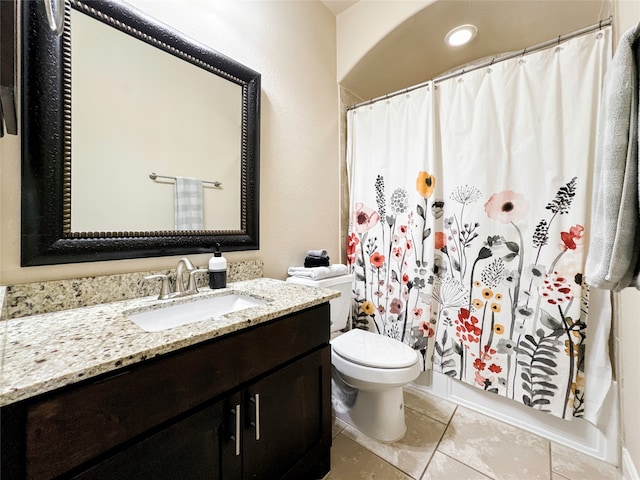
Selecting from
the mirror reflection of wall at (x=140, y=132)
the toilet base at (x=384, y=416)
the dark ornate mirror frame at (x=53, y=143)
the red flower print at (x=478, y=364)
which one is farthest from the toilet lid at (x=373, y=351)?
the dark ornate mirror frame at (x=53, y=143)

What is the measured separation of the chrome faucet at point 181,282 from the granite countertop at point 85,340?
70 millimetres

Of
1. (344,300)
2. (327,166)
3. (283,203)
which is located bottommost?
(344,300)

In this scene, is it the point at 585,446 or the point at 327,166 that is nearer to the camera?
the point at 585,446

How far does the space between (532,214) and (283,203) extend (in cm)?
132

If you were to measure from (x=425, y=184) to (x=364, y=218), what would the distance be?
0.47 meters

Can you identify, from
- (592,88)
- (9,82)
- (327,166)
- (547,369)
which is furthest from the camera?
(327,166)

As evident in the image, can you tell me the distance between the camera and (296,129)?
1.70m

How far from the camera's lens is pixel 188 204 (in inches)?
48.1

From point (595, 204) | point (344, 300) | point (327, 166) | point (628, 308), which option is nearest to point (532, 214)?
point (628, 308)

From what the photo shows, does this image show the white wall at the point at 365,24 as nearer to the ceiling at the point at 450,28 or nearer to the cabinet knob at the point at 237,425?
the ceiling at the point at 450,28

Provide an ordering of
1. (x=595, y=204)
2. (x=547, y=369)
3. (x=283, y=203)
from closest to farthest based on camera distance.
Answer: (x=595, y=204) < (x=547, y=369) < (x=283, y=203)

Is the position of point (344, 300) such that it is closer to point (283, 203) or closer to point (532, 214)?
point (283, 203)

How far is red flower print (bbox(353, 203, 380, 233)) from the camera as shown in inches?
74.5

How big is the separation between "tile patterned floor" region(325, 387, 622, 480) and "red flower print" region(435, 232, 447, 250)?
38.7 inches
